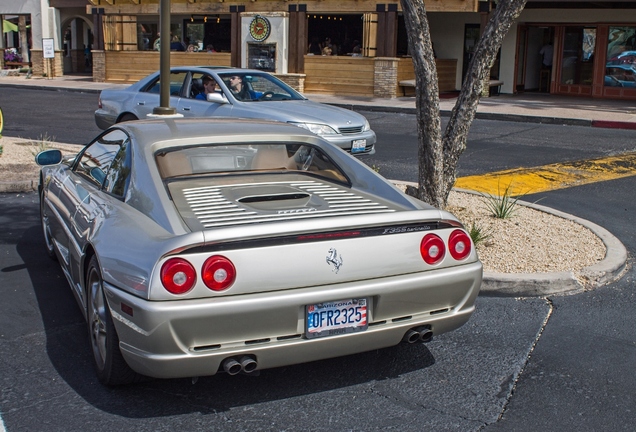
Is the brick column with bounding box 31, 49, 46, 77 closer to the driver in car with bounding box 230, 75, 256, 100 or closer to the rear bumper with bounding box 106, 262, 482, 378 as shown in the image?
the driver in car with bounding box 230, 75, 256, 100

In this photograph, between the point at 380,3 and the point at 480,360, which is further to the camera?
the point at 380,3

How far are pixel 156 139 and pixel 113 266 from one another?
1.13 meters

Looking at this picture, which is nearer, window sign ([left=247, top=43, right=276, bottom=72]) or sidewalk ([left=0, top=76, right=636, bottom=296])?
sidewalk ([left=0, top=76, right=636, bottom=296])

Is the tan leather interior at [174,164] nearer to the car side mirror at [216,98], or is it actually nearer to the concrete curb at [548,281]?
the concrete curb at [548,281]

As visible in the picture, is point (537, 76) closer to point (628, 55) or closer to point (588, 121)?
point (628, 55)

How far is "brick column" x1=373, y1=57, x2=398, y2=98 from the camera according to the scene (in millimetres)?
23812

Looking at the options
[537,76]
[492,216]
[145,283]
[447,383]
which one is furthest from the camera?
[537,76]

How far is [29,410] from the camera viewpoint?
4000mm

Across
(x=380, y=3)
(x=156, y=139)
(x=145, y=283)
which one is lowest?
(x=145, y=283)

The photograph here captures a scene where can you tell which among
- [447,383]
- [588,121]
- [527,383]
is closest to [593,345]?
[527,383]

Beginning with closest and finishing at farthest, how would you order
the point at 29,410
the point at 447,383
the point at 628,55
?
the point at 29,410 → the point at 447,383 → the point at 628,55

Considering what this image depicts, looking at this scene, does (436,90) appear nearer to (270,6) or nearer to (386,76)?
(386,76)

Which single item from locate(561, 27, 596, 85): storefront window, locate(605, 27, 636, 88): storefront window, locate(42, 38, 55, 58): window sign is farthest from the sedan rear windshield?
locate(42, 38, 55, 58): window sign

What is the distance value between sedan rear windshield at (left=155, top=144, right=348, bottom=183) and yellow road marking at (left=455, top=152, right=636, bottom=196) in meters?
4.49
